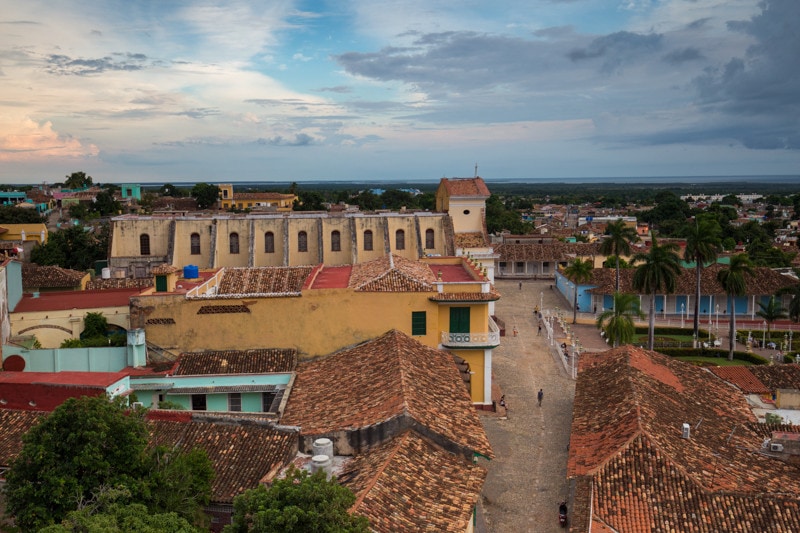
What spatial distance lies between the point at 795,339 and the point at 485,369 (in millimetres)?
26736

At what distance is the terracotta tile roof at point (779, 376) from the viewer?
84.8 ft

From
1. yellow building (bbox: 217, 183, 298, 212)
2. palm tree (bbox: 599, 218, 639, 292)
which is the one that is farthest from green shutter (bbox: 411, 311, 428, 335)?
yellow building (bbox: 217, 183, 298, 212)

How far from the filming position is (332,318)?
77.6 feet

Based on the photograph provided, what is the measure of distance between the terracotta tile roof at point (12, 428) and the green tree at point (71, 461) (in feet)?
10.2

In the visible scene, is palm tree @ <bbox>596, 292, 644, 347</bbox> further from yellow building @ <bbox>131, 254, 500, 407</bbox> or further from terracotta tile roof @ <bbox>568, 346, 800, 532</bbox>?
yellow building @ <bbox>131, 254, 500, 407</bbox>

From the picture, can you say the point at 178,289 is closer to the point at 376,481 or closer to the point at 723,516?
the point at 376,481

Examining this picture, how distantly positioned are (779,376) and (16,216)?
2804 inches

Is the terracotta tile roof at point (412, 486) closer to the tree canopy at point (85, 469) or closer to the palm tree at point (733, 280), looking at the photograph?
the tree canopy at point (85, 469)

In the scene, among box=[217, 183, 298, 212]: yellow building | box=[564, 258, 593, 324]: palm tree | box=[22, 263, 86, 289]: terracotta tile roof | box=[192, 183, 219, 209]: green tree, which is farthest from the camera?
box=[217, 183, 298, 212]: yellow building

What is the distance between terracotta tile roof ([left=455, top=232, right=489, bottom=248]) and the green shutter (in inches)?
1015

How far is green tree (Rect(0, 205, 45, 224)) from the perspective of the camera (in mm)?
70188

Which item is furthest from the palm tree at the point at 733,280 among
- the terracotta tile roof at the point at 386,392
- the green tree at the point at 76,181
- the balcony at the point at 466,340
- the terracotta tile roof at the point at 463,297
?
the green tree at the point at 76,181

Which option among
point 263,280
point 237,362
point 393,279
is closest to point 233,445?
point 237,362

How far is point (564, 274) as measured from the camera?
54.0 meters
